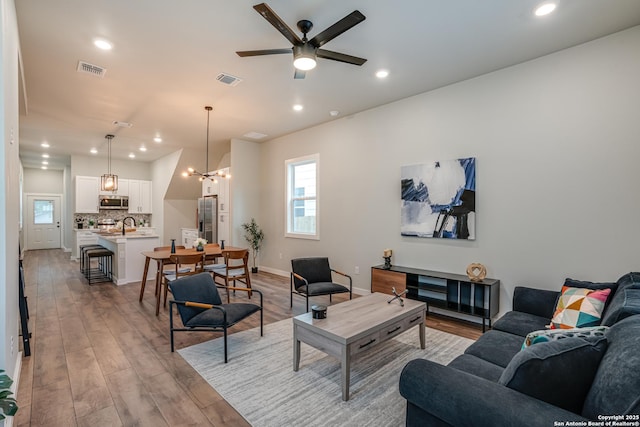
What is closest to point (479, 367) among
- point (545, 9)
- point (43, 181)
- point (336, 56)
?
point (336, 56)

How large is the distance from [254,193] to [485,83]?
5.14m

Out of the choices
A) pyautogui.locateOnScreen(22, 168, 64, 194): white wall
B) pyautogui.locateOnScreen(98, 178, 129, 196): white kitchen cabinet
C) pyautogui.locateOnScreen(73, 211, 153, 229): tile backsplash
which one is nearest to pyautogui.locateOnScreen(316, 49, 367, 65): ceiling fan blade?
pyautogui.locateOnScreen(98, 178, 129, 196): white kitchen cabinet

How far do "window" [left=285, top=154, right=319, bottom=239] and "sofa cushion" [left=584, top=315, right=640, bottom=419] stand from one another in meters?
4.84

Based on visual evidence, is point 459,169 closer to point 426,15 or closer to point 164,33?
point 426,15

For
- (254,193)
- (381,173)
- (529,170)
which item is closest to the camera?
(529,170)

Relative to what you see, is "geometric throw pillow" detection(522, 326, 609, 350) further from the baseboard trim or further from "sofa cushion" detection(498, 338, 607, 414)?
the baseboard trim

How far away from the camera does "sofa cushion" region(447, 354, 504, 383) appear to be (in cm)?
181

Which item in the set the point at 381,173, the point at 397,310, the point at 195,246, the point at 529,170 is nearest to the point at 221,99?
the point at 195,246

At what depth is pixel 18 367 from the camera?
2617mm

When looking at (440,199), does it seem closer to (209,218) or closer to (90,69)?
(90,69)

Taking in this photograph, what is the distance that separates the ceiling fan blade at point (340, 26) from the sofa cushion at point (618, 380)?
7.72 feet

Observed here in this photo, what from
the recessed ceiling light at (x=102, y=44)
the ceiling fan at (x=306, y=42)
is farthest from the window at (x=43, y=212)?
the ceiling fan at (x=306, y=42)

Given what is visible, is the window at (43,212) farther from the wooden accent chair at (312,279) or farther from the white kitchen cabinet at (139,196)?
the wooden accent chair at (312,279)

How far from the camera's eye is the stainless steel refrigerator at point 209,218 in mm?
7598
